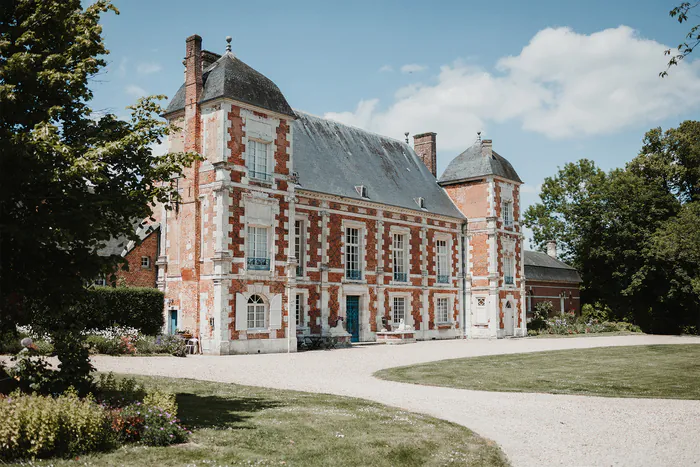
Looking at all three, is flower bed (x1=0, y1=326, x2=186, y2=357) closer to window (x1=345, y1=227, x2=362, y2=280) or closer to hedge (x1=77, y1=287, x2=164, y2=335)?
hedge (x1=77, y1=287, x2=164, y2=335)

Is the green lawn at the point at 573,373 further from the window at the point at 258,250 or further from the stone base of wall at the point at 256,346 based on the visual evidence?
the window at the point at 258,250

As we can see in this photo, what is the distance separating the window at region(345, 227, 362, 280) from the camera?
25.8m

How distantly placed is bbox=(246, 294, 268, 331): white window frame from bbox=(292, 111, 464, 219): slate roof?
201 inches

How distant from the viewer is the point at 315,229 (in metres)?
24.3

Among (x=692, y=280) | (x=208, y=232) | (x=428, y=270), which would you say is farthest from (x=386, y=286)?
(x=692, y=280)

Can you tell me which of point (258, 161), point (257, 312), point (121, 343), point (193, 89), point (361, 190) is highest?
point (193, 89)

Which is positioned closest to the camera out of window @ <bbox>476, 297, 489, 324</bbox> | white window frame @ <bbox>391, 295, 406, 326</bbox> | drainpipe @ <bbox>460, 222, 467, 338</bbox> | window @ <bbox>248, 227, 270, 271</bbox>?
window @ <bbox>248, 227, 270, 271</bbox>

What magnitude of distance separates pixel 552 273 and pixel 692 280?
9.92 meters

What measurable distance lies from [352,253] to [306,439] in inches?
752

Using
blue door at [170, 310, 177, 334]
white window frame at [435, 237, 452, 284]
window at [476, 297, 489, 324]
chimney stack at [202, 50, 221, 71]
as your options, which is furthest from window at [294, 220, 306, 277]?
window at [476, 297, 489, 324]

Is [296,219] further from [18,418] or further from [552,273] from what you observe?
[552,273]

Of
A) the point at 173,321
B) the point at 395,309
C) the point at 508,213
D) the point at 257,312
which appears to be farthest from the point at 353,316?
the point at 508,213

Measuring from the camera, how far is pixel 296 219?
23.7 m

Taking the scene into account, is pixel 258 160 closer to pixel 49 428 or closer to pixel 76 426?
pixel 76 426
